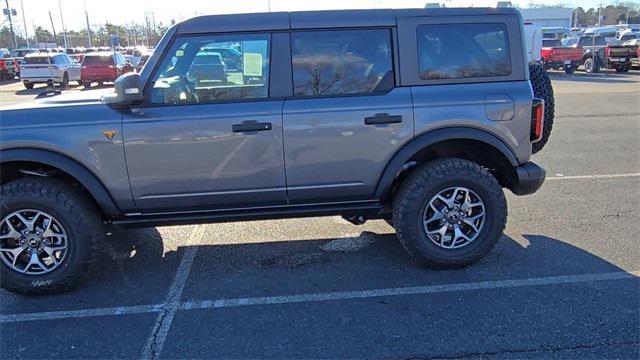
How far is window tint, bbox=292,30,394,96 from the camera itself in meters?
3.61

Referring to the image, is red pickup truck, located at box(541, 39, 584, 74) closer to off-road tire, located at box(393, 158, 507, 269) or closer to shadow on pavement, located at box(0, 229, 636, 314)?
shadow on pavement, located at box(0, 229, 636, 314)

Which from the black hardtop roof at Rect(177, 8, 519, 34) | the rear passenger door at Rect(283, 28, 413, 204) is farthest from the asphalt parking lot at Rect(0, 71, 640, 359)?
the black hardtop roof at Rect(177, 8, 519, 34)

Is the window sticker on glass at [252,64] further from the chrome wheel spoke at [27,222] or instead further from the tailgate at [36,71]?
the tailgate at [36,71]

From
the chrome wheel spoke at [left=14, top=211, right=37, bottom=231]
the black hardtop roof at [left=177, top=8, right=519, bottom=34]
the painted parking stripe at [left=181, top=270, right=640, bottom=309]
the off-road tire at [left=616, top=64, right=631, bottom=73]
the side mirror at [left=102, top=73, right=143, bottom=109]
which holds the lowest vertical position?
the painted parking stripe at [left=181, top=270, right=640, bottom=309]

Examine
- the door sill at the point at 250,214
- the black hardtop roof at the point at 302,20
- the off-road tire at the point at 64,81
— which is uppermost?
the off-road tire at the point at 64,81

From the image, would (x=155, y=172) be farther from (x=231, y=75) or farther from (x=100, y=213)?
(x=231, y=75)

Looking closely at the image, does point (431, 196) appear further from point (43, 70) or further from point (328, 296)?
point (43, 70)

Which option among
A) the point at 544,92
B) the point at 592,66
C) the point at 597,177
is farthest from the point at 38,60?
the point at 592,66

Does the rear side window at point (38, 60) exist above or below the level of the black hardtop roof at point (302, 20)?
above

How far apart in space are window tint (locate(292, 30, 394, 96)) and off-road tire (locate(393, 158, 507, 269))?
0.76 meters

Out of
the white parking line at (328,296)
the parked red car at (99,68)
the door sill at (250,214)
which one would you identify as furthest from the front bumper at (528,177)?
the parked red car at (99,68)

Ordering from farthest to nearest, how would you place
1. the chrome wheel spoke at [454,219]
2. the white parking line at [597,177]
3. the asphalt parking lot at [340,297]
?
the white parking line at [597,177], the chrome wheel spoke at [454,219], the asphalt parking lot at [340,297]

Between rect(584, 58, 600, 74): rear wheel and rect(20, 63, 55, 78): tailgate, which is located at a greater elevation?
rect(20, 63, 55, 78): tailgate

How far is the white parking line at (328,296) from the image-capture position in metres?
3.37
